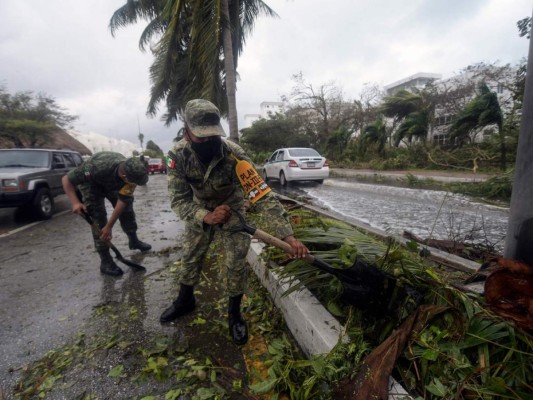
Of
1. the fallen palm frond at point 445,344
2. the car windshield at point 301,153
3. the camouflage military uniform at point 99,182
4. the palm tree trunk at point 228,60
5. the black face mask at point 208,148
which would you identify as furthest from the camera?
the car windshield at point 301,153

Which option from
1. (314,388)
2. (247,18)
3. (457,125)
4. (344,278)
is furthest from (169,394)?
(457,125)

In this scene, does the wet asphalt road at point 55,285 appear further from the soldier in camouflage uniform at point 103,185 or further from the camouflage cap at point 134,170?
the camouflage cap at point 134,170

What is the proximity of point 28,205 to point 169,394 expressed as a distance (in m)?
6.49

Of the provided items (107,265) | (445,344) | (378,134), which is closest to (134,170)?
(107,265)

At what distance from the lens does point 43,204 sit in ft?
21.4

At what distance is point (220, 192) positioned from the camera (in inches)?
91.7

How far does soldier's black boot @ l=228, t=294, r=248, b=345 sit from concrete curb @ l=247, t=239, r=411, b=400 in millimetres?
339

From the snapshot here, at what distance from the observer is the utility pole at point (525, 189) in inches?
61.9

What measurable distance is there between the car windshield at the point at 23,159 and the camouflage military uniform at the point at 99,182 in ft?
15.9

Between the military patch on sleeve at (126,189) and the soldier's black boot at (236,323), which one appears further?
the military patch on sleeve at (126,189)

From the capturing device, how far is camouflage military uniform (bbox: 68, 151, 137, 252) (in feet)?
10.9

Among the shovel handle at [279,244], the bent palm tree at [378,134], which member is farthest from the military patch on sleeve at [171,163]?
the bent palm tree at [378,134]

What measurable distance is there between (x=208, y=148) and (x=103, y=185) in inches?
82.9

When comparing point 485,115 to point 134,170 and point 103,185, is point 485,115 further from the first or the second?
point 103,185
